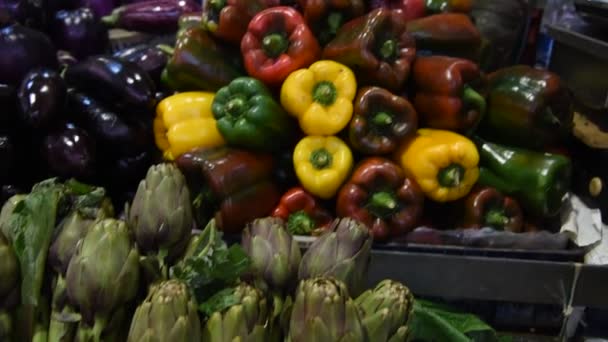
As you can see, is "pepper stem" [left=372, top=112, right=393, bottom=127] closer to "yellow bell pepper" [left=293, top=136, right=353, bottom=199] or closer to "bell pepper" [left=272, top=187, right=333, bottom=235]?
"yellow bell pepper" [left=293, top=136, right=353, bottom=199]

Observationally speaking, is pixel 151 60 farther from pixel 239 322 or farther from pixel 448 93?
pixel 239 322

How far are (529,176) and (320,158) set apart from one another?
1.50 ft

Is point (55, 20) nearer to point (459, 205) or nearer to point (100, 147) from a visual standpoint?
point (100, 147)

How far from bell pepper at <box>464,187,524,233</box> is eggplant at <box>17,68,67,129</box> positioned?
0.88 metres

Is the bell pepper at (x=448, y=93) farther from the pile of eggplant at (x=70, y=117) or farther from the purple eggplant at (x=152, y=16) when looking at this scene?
the purple eggplant at (x=152, y=16)

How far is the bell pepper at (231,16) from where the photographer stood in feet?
4.69

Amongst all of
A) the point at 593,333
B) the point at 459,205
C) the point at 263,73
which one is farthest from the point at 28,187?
the point at 593,333

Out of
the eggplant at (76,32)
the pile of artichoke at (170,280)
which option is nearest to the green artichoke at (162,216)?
the pile of artichoke at (170,280)

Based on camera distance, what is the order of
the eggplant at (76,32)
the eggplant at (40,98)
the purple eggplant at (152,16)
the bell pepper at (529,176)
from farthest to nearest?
the purple eggplant at (152,16) < the eggplant at (76,32) < the bell pepper at (529,176) < the eggplant at (40,98)

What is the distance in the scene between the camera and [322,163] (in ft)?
4.30

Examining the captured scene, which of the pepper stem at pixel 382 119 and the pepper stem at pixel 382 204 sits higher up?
the pepper stem at pixel 382 119

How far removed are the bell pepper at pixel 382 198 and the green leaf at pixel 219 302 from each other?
537mm

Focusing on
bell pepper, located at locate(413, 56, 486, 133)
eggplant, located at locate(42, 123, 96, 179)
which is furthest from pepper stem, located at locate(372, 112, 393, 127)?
eggplant, located at locate(42, 123, 96, 179)

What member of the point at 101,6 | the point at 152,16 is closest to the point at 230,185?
the point at 152,16
